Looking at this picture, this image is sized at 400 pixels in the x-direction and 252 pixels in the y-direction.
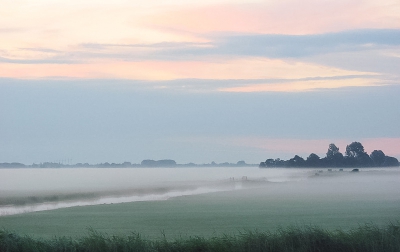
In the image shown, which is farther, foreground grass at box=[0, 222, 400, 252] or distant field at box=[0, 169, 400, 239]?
distant field at box=[0, 169, 400, 239]

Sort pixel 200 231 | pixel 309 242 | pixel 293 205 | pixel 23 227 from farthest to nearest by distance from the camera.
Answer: pixel 293 205
pixel 23 227
pixel 200 231
pixel 309 242

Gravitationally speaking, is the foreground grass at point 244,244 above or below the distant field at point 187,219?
above

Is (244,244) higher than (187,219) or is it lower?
higher

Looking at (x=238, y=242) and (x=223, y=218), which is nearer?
(x=238, y=242)

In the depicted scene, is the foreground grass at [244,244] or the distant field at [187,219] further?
the distant field at [187,219]

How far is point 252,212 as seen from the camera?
89.2 feet

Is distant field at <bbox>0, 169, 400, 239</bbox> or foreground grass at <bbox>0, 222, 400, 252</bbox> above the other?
foreground grass at <bbox>0, 222, 400, 252</bbox>

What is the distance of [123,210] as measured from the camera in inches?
1125

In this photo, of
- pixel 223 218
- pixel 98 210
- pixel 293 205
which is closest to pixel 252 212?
pixel 223 218

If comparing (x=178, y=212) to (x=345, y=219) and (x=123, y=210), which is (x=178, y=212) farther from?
(x=345, y=219)

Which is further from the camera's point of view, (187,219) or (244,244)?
(187,219)

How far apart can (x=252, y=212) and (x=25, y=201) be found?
1736 centimetres

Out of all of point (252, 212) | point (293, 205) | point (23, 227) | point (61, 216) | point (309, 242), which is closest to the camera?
point (309, 242)

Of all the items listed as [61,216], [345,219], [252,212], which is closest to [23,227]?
[61,216]
